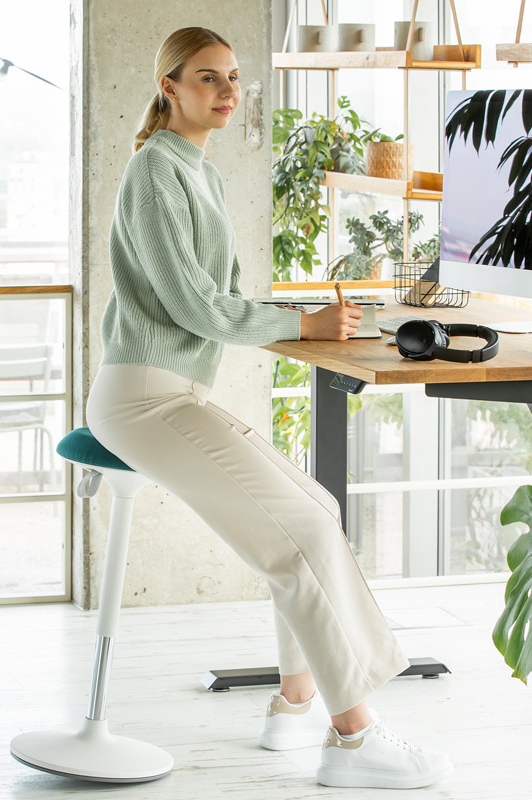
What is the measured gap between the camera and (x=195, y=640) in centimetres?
298

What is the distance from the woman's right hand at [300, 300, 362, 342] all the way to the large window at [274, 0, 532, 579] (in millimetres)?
1752

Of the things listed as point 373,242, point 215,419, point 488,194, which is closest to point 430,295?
point 488,194

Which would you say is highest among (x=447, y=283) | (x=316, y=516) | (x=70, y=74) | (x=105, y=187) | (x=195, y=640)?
(x=70, y=74)

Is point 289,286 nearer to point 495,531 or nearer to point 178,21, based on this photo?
→ point 178,21

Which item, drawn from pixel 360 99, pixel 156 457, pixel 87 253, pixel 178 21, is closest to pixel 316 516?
pixel 156 457

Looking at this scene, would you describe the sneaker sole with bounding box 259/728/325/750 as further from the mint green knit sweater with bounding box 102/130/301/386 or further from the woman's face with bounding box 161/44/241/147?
the woman's face with bounding box 161/44/241/147

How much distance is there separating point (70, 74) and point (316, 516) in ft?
5.59

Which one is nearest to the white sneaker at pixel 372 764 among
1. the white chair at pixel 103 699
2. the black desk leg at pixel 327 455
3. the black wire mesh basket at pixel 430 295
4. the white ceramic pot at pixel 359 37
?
the white chair at pixel 103 699

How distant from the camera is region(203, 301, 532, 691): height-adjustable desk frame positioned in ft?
6.40

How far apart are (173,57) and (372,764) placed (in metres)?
1.39

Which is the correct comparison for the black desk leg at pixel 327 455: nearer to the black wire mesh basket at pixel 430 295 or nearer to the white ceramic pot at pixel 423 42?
the black wire mesh basket at pixel 430 295

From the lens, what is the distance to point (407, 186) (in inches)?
141

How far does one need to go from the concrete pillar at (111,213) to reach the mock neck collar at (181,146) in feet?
2.90

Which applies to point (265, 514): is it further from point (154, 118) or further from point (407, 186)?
point (407, 186)
